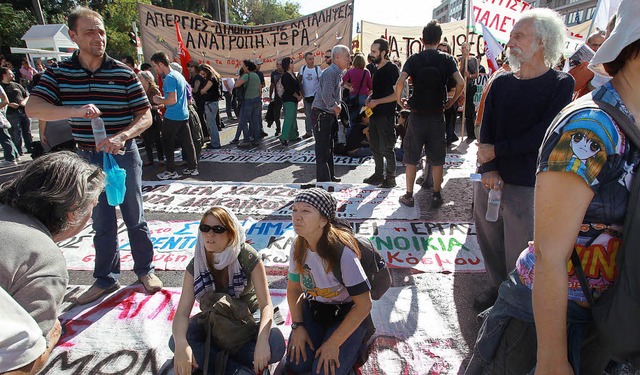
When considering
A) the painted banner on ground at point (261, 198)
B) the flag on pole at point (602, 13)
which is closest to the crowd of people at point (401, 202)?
the painted banner on ground at point (261, 198)

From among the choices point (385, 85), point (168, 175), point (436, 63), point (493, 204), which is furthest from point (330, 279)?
point (168, 175)

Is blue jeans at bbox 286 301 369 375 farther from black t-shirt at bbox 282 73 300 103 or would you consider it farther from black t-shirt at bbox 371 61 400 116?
black t-shirt at bbox 282 73 300 103

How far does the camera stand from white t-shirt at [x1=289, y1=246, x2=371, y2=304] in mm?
1998

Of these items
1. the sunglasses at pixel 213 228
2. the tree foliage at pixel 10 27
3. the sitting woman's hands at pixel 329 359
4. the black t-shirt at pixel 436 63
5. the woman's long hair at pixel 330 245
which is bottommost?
the sitting woman's hands at pixel 329 359

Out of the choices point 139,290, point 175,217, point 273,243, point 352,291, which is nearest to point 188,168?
point 175,217

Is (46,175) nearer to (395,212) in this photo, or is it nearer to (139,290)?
(139,290)

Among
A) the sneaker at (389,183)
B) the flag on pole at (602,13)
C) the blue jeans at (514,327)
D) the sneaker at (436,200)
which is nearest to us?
the blue jeans at (514,327)

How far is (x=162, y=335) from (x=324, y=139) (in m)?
3.31

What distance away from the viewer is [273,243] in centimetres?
372

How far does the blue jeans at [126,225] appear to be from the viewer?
277 cm

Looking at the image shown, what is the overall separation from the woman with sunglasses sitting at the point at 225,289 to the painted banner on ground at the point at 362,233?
3.42ft

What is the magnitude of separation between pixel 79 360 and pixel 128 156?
1.35 metres

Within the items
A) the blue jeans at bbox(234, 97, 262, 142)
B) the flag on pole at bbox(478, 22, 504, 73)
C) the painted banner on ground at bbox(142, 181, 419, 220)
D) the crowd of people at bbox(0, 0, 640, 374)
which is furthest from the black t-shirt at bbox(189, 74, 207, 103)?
the flag on pole at bbox(478, 22, 504, 73)

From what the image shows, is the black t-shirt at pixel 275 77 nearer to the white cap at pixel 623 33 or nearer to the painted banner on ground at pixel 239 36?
the painted banner on ground at pixel 239 36
